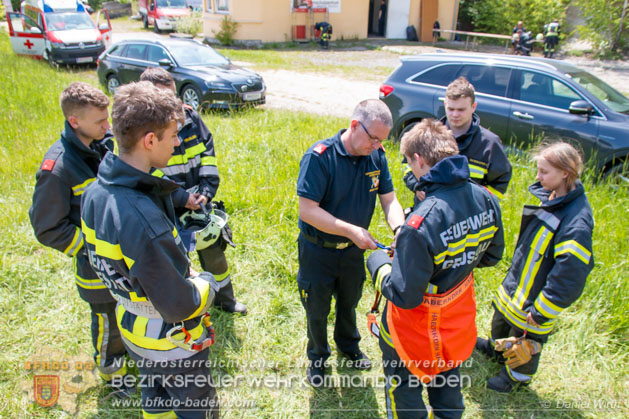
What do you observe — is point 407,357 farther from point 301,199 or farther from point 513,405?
point 513,405

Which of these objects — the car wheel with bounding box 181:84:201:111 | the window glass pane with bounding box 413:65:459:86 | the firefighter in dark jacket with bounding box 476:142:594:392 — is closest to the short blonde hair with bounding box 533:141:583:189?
the firefighter in dark jacket with bounding box 476:142:594:392

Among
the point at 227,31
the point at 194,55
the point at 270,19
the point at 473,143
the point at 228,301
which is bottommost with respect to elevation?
the point at 228,301

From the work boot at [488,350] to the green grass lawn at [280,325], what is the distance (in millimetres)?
64

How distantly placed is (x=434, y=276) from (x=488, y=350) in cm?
158

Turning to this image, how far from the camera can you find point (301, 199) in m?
2.58

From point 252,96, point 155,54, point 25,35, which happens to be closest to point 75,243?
point 252,96

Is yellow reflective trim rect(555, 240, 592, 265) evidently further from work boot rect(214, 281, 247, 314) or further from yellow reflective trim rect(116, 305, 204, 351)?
work boot rect(214, 281, 247, 314)

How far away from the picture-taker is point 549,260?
8.70 feet

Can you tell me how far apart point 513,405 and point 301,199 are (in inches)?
81.4

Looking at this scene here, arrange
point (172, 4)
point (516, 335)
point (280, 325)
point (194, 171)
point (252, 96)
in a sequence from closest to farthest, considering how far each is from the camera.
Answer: point (516, 335) < point (194, 171) < point (280, 325) < point (252, 96) < point (172, 4)

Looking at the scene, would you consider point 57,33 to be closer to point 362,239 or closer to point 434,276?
point 362,239

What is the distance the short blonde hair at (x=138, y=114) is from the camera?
5.79ft

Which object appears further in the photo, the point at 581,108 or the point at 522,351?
the point at 581,108

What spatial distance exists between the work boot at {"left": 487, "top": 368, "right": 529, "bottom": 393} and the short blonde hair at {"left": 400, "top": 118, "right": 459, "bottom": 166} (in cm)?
182
